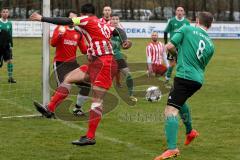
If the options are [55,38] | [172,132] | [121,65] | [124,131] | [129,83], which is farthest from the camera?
[121,65]

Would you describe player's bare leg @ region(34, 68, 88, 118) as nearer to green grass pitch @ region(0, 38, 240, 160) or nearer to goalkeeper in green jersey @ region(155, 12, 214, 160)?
green grass pitch @ region(0, 38, 240, 160)

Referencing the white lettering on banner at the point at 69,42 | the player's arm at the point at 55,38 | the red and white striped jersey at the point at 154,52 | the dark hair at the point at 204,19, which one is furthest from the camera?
the red and white striped jersey at the point at 154,52

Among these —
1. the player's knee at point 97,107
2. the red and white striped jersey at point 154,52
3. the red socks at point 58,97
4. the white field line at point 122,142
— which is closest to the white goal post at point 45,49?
the red socks at point 58,97

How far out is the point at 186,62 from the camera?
7.36 m

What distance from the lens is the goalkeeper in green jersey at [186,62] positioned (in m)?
7.26

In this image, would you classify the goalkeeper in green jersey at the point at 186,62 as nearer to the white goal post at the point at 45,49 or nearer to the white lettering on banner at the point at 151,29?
the white goal post at the point at 45,49

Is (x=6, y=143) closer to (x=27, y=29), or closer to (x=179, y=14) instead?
(x=179, y=14)

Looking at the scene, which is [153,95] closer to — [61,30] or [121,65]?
[121,65]

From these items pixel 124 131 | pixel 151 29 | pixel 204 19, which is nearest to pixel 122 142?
pixel 124 131

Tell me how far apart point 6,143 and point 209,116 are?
4369 millimetres

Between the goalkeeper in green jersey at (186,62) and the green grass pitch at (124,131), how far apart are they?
23.5 inches

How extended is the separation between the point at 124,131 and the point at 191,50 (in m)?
2.55

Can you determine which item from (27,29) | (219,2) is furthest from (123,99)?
(219,2)

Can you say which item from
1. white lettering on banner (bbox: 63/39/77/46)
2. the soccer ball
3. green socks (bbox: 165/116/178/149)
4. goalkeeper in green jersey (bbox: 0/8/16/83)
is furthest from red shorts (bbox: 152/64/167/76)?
green socks (bbox: 165/116/178/149)
